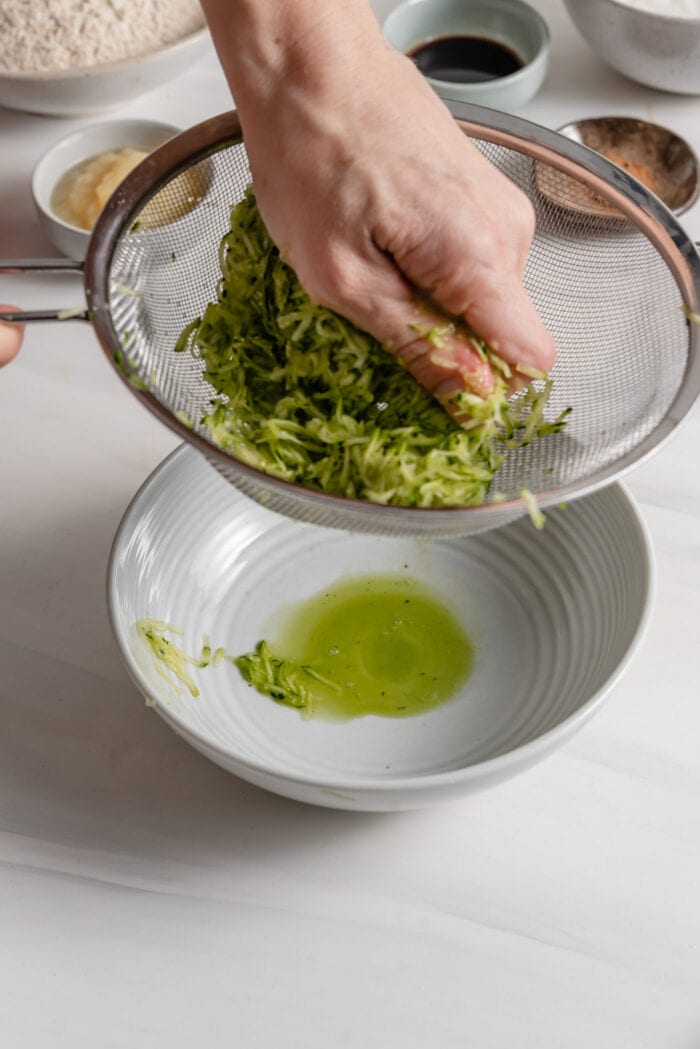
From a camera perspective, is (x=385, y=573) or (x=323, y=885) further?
(x=385, y=573)

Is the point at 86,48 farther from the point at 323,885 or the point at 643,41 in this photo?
the point at 323,885

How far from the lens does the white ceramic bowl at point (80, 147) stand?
2.19 meters

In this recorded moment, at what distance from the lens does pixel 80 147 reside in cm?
230

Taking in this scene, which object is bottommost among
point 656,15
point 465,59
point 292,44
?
point 465,59

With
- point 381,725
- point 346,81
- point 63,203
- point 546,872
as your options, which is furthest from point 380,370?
point 63,203

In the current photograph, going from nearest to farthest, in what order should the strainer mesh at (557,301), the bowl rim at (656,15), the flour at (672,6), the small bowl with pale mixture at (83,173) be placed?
the strainer mesh at (557,301) < the small bowl with pale mixture at (83,173) < the bowl rim at (656,15) < the flour at (672,6)

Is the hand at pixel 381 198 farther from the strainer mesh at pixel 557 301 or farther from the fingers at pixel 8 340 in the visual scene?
the fingers at pixel 8 340

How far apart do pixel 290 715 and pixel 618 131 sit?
53.3 inches

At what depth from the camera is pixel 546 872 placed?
1488 mm

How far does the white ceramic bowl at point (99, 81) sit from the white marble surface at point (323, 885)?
104 cm

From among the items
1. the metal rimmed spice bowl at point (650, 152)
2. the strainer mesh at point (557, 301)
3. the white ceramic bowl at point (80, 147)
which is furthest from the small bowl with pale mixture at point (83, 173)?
the metal rimmed spice bowl at point (650, 152)

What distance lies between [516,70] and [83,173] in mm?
874

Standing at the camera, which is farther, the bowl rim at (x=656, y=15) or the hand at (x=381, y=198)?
the bowl rim at (x=656, y=15)

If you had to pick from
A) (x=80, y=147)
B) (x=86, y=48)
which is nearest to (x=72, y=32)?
(x=86, y=48)
